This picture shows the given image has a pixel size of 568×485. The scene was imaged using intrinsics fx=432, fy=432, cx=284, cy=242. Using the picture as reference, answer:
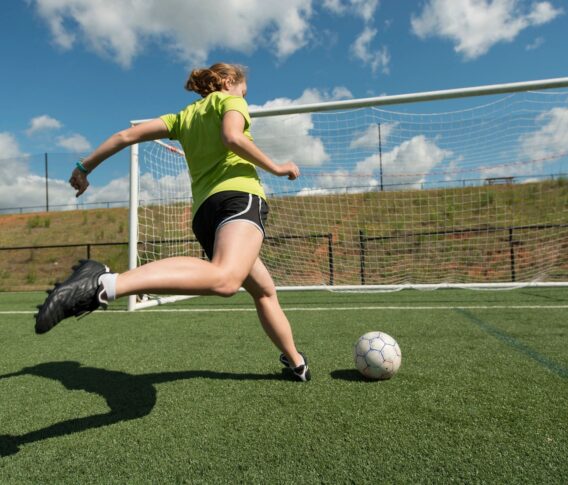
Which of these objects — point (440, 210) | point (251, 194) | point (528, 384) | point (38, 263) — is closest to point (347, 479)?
point (251, 194)

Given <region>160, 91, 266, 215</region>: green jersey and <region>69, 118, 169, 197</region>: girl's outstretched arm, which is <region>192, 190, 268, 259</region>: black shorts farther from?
<region>69, 118, 169, 197</region>: girl's outstretched arm

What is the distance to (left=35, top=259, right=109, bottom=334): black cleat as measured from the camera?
145 cm

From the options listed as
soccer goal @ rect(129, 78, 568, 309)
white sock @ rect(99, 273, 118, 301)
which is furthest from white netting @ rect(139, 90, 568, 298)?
white sock @ rect(99, 273, 118, 301)

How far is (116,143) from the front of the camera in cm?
229

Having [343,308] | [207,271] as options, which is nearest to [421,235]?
[343,308]

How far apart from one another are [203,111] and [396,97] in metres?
4.44

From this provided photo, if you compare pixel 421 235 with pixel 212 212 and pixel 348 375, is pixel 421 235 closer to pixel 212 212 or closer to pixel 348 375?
pixel 348 375

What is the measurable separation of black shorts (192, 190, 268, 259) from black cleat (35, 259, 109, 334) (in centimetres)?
63

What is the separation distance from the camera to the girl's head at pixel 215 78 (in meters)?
2.39

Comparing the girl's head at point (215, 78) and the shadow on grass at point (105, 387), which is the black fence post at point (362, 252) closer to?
the shadow on grass at point (105, 387)

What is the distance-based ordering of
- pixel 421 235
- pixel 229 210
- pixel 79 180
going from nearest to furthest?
pixel 229 210
pixel 79 180
pixel 421 235

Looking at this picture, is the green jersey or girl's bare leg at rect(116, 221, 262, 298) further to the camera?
the green jersey

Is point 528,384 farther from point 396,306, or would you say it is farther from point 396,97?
point 396,97

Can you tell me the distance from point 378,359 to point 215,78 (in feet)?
6.21
